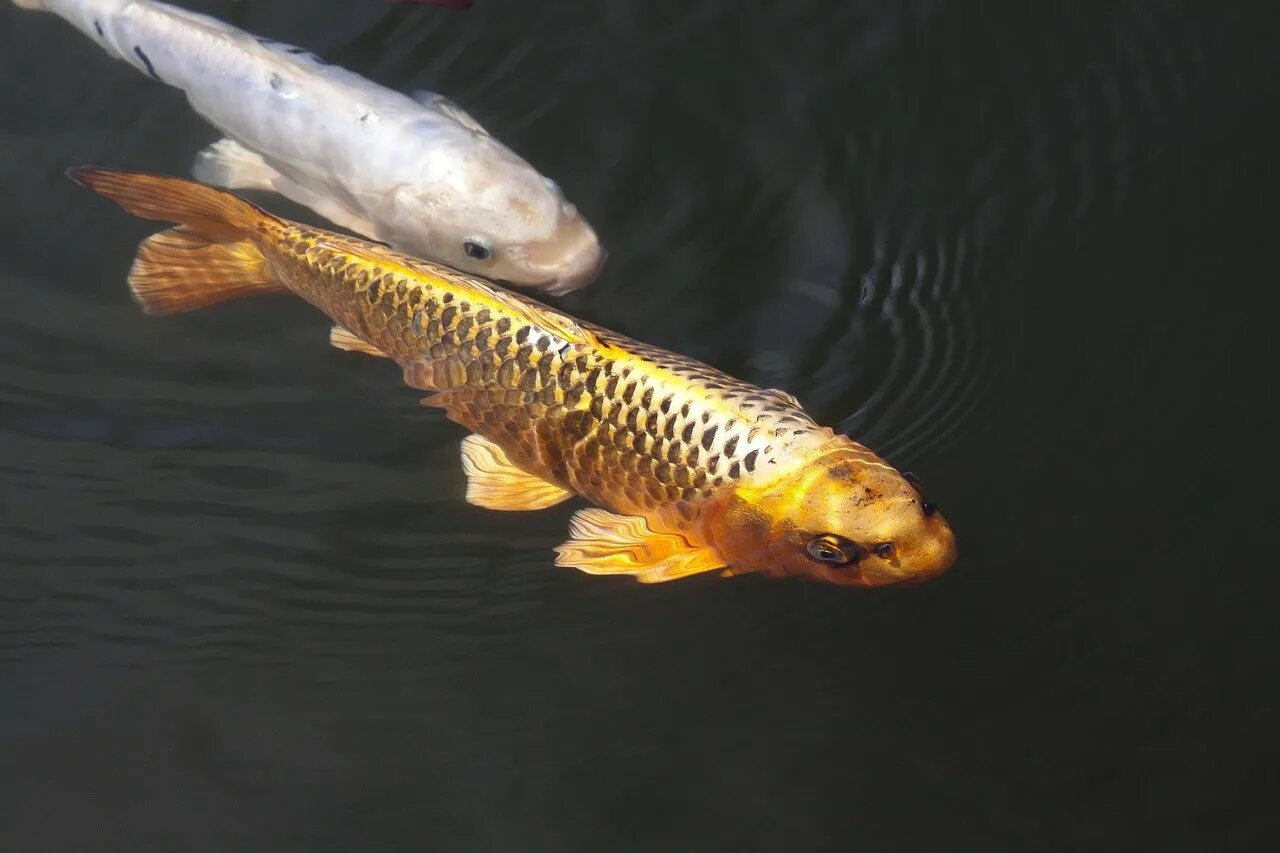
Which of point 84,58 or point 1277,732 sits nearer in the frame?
point 1277,732

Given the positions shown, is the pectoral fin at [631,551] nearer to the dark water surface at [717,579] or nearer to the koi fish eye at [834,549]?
the koi fish eye at [834,549]

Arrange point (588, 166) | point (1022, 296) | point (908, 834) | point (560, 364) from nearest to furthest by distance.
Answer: point (560, 364) → point (908, 834) → point (1022, 296) → point (588, 166)

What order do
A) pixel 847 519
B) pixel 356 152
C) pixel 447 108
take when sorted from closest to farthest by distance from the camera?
pixel 847 519 → pixel 356 152 → pixel 447 108

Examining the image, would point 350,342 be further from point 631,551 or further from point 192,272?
point 631,551

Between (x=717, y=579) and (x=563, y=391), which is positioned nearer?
(x=563, y=391)

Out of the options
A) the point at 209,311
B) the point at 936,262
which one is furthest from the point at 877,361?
the point at 209,311

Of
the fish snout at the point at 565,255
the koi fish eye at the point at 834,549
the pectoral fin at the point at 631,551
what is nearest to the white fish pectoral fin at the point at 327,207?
the fish snout at the point at 565,255

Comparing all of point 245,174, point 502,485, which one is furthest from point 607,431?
point 245,174

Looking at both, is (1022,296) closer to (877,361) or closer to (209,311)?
(877,361)
